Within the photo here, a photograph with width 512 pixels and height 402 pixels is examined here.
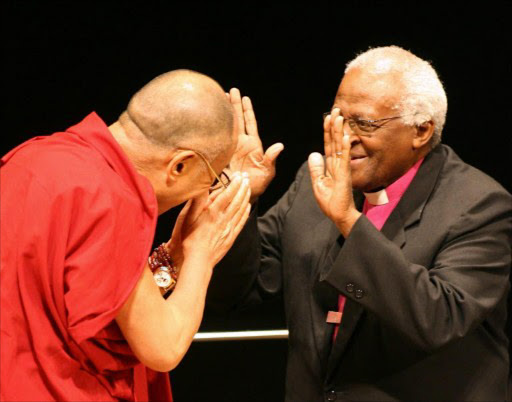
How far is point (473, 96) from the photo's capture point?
3775 millimetres

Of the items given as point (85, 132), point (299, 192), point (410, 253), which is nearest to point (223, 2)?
point (299, 192)

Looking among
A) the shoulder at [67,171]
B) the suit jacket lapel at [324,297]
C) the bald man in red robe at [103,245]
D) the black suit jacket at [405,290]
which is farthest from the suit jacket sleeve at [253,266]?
the shoulder at [67,171]

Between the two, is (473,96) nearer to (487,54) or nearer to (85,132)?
(487,54)

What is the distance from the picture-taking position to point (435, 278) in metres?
2.16

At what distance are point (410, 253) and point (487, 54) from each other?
1723mm

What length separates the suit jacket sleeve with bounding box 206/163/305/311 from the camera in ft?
7.94

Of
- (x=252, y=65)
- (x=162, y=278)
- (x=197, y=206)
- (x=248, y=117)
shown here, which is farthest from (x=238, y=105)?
(x=252, y=65)

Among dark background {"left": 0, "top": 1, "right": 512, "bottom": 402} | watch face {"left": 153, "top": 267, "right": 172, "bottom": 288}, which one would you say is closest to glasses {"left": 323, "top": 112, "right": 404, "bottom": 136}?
watch face {"left": 153, "top": 267, "right": 172, "bottom": 288}

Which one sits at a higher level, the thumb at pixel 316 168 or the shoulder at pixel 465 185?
the thumb at pixel 316 168

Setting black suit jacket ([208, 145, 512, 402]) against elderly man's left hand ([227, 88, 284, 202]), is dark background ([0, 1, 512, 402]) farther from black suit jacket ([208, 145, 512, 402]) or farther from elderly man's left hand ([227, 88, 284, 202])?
elderly man's left hand ([227, 88, 284, 202])

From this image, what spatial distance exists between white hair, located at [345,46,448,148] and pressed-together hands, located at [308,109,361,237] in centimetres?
19

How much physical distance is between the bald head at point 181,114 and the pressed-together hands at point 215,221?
17 centimetres

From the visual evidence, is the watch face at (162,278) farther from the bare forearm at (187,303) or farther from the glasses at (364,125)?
the glasses at (364,125)

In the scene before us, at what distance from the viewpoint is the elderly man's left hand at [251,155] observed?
239cm
